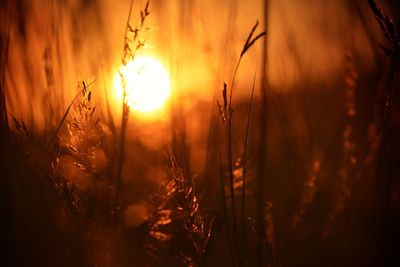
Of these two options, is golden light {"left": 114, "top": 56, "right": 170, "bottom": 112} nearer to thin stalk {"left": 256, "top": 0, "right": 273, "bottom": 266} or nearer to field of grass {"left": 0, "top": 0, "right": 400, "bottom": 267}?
field of grass {"left": 0, "top": 0, "right": 400, "bottom": 267}

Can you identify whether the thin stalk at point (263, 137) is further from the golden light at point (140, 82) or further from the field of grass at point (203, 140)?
the golden light at point (140, 82)

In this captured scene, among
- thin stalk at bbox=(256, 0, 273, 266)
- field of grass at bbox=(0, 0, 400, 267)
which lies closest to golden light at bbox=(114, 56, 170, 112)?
field of grass at bbox=(0, 0, 400, 267)

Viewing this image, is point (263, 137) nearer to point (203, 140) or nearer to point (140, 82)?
point (140, 82)

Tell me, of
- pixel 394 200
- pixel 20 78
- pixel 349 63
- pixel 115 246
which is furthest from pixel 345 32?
pixel 20 78

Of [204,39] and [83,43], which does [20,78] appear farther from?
[204,39]

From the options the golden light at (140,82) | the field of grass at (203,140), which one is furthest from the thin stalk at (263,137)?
the golden light at (140,82)
